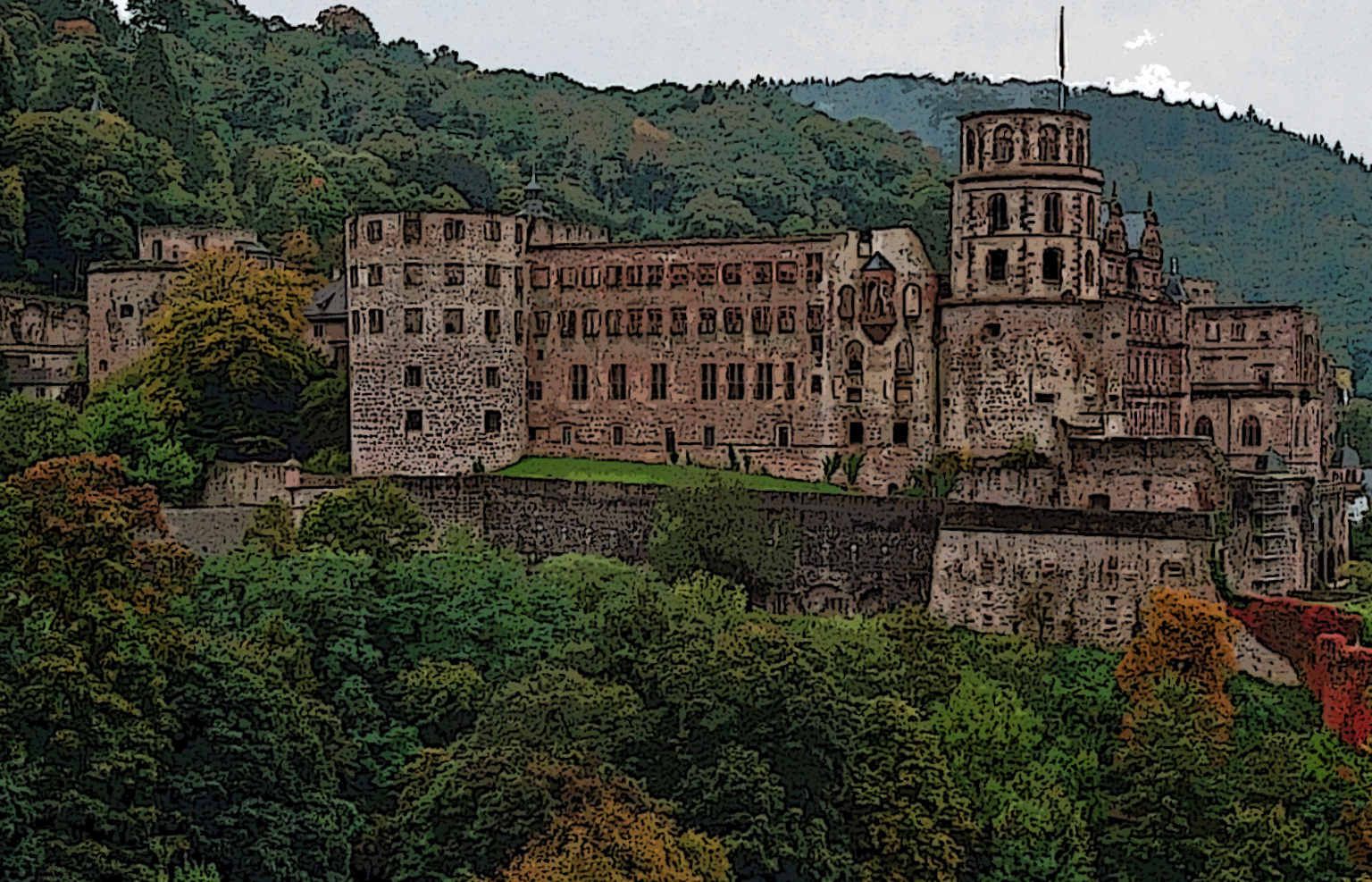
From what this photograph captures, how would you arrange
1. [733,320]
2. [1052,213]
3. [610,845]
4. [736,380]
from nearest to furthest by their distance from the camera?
[610,845] → [1052,213] → [733,320] → [736,380]

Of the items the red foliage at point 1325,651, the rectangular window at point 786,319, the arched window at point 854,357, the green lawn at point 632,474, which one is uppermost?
the rectangular window at point 786,319

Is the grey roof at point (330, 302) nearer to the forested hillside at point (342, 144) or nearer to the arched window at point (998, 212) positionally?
the forested hillside at point (342, 144)

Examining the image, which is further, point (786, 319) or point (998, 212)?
point (786, 319)

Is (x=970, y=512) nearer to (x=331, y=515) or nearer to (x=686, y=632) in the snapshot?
(x=686, y=632)

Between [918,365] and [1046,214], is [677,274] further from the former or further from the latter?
[1046,214]

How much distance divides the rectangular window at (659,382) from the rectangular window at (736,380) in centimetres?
218

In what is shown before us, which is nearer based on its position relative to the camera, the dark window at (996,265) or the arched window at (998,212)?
the arched window at (998,212)

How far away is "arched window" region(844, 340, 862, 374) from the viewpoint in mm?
66688

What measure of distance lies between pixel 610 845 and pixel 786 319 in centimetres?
3069

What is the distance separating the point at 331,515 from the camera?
6147 centimetres

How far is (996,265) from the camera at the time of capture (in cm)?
6356

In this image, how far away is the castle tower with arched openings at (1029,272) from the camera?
6284cm

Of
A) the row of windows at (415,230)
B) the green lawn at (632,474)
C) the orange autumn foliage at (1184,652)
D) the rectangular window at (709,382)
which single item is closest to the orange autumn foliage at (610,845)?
the orange autumn foliage at (1184,652)

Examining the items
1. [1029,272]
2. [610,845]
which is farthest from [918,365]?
[610,845]
